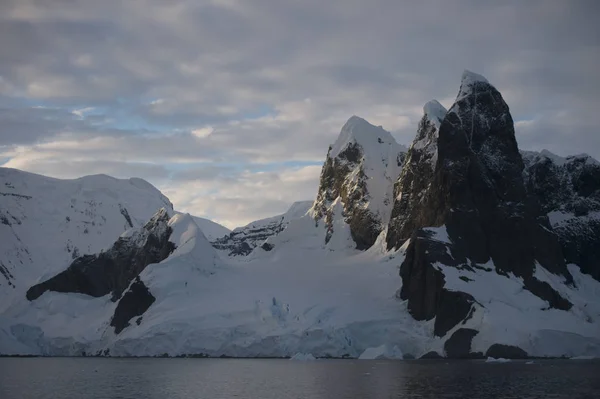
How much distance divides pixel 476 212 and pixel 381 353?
3727 cm

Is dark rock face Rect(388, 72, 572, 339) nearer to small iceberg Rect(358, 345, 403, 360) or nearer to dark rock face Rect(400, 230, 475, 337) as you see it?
dark rock face Rect(400, 230, 475, 337)

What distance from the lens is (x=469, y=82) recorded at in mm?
195250

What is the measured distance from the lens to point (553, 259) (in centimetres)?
18638

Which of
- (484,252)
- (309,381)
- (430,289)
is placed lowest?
(309,381)

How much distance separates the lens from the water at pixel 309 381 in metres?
90.4

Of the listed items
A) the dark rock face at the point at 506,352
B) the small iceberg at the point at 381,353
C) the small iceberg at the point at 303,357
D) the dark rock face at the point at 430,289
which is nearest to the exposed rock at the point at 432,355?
the dark rock face at the point at 430,289

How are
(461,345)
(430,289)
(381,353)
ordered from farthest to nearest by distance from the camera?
(430,289)
(381,353)
(461,345)

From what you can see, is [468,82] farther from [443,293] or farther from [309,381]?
[309,381]

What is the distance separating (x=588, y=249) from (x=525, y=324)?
1895 inches

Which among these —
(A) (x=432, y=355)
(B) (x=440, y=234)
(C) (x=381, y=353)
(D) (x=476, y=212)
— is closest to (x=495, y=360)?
(A) (x=432, y=355)

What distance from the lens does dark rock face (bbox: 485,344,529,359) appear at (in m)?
153

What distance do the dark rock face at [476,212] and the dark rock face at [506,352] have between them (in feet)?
64.8

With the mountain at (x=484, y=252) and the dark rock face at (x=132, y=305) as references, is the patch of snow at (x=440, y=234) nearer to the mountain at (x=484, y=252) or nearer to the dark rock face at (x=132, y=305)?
the mountain at (x=484, y=252)

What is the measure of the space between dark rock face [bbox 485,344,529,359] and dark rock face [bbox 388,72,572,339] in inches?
778
